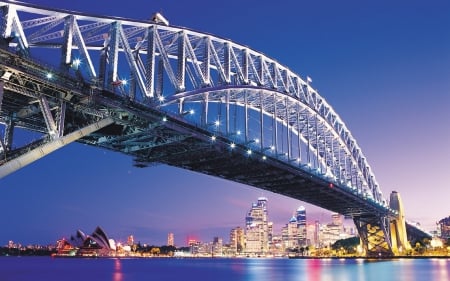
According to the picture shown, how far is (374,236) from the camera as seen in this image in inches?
3925

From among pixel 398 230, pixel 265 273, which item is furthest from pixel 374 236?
pixel 265 273

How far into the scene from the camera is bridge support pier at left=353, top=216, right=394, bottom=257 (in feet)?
318

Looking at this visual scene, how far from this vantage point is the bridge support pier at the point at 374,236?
9688 cm

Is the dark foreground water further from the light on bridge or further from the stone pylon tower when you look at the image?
the light on bridge

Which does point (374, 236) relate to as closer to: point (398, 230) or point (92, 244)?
point (398, 230)

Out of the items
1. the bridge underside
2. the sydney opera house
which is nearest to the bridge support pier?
the bridge underside

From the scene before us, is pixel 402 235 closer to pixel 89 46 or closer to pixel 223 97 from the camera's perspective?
pixel 223 97

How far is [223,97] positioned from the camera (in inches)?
1734

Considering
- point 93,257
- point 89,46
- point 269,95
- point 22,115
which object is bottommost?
point 93,257

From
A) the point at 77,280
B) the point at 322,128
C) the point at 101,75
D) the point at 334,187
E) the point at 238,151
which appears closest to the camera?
the point at 101,75

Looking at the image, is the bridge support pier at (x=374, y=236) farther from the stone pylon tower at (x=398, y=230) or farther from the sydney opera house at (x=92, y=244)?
the sydney opera house at (x=92, y=244)

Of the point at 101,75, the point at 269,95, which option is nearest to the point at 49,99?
the point at 101,75

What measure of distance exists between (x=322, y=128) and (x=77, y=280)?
138 feet

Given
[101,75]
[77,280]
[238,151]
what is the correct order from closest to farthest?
[101,75] < [238,151] < [77,280]
